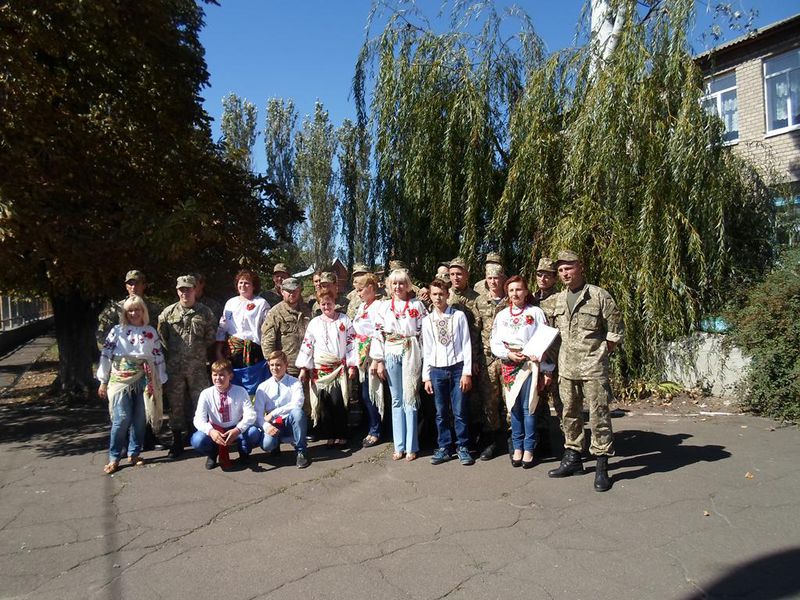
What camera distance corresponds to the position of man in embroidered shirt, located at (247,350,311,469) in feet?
18.7

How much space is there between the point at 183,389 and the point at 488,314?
322cm

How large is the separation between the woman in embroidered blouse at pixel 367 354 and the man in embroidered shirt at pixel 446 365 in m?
0.73

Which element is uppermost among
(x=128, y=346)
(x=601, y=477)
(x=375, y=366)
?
(x=128, y=346)

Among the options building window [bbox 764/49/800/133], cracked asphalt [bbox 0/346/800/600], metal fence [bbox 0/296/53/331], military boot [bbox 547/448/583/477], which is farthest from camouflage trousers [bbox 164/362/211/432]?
metal fence [bbox 0/296/53/331]

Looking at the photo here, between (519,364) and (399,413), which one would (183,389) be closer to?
(399,413)

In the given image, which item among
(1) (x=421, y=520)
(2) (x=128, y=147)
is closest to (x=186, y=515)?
(1) (x=421, y=520)

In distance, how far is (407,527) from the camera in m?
4.26

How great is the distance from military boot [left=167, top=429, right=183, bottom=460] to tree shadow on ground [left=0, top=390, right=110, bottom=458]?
1.10 m

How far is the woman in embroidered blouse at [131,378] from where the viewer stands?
5.71 metres

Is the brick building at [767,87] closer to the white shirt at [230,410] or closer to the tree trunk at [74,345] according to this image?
the white shirt at [230,410]

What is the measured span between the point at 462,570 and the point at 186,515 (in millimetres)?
2223

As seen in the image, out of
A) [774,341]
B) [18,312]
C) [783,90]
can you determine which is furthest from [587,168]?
[18,312]

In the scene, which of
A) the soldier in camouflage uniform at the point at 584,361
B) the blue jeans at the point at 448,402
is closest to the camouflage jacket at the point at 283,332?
the blue jeans at the point at 448,402

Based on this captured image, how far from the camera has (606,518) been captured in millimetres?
4277
